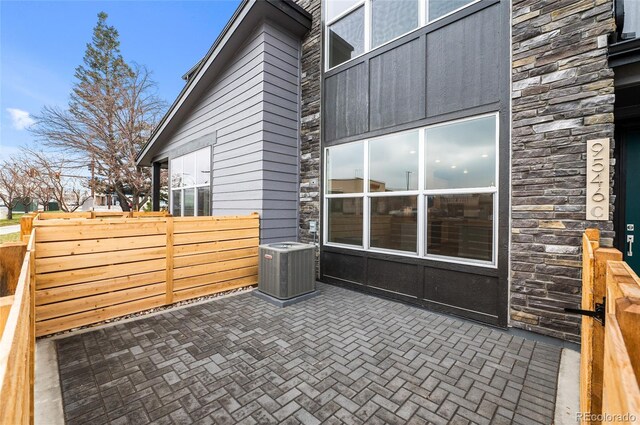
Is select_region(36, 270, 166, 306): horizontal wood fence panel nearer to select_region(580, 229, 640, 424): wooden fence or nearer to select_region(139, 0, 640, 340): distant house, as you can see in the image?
select_region(139, 0, 640, 340): distant house

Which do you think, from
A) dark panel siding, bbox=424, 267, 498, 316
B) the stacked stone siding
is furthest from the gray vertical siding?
dark panel siding, bbox=424, 267, 498, 316

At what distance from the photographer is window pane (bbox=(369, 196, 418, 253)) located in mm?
4191

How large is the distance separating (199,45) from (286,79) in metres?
25.5

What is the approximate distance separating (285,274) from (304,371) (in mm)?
1774

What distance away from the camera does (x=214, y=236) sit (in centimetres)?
450

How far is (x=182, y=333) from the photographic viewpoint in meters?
3.17

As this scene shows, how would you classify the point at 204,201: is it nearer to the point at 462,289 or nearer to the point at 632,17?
the point at 462,289

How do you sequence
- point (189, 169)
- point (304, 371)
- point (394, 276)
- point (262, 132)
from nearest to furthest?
point (304, 371) → point (394, 276) → point (262, 132) → point (189, 169)

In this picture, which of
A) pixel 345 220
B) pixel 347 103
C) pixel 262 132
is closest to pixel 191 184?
pixel 262 132

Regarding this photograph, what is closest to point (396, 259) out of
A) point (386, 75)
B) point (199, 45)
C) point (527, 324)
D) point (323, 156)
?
point (527, 324)

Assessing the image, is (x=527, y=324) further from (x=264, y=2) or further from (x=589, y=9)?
(x=264, y=2)

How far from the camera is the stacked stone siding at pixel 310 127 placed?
212 inches

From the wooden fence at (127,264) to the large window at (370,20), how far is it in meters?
3.73

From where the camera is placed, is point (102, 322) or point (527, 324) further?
point (102, 322)
